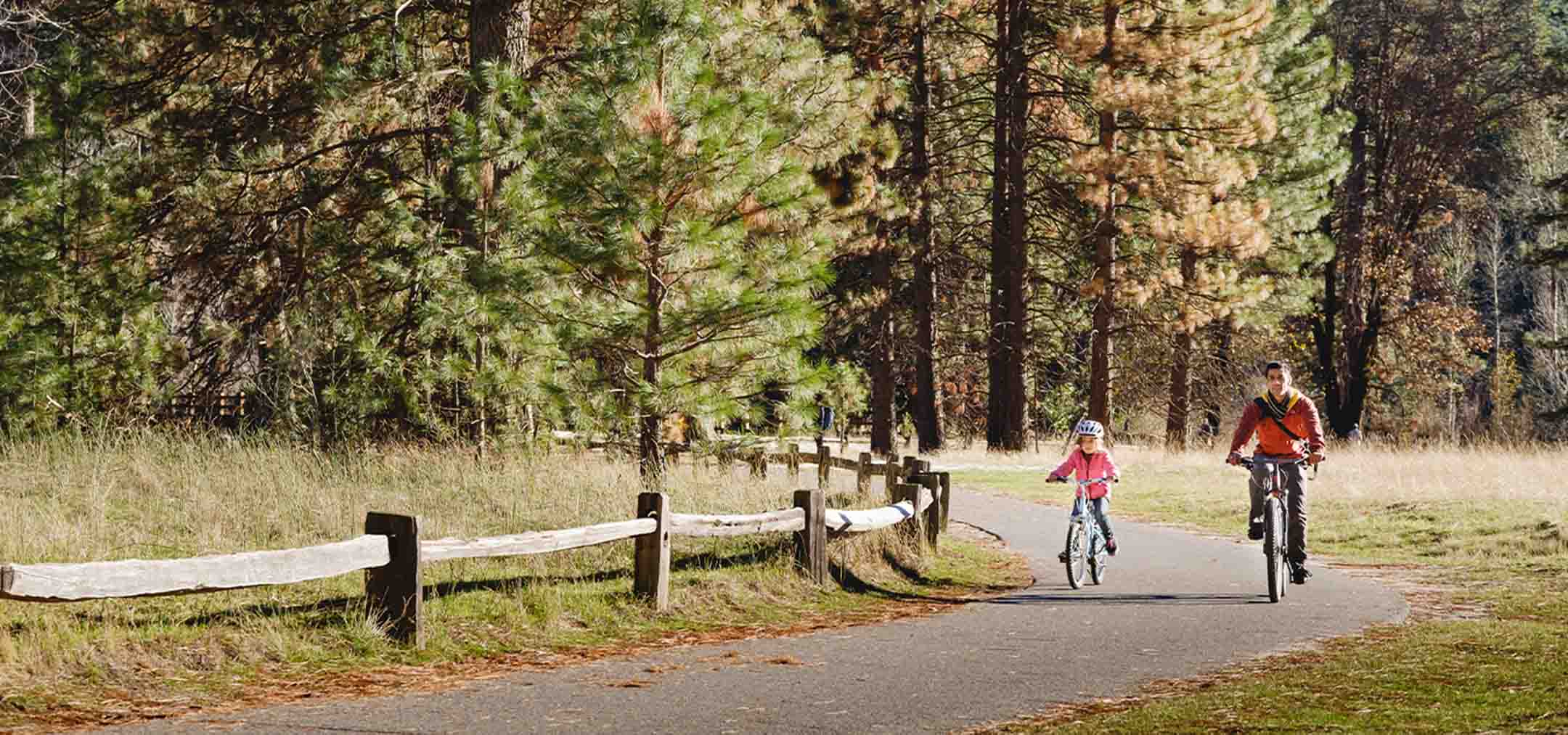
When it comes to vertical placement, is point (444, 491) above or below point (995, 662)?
above

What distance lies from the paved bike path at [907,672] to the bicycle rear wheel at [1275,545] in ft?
0.70

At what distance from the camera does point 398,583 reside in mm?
10031

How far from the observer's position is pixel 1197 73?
3625 centimetres

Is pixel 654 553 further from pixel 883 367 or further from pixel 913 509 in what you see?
pixel 883 367

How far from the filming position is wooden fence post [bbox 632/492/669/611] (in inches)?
472

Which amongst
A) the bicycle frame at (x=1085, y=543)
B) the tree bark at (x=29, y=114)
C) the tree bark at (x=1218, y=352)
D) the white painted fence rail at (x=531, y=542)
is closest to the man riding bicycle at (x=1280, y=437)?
the bicycle frame at (x=1085, y=543)

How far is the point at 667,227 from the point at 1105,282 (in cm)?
2418

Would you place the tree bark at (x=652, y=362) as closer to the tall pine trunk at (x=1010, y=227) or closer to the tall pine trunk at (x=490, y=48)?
the tall pine trunk at (x=490, y=48)

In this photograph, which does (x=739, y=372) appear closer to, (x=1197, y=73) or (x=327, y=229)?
(x=327, y=229)

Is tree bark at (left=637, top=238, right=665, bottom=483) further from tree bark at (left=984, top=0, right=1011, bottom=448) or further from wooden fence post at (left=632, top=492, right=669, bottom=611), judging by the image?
tree bark at (left=984, top=0, right=1011, bottom=448)

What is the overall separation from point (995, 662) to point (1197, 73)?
28637 millimetres

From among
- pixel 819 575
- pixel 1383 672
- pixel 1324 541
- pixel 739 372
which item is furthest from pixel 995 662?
pixel 1324 541

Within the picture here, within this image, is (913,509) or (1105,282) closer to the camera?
(913,509)

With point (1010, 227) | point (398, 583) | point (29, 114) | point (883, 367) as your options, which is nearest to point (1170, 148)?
point (1010, 227)
